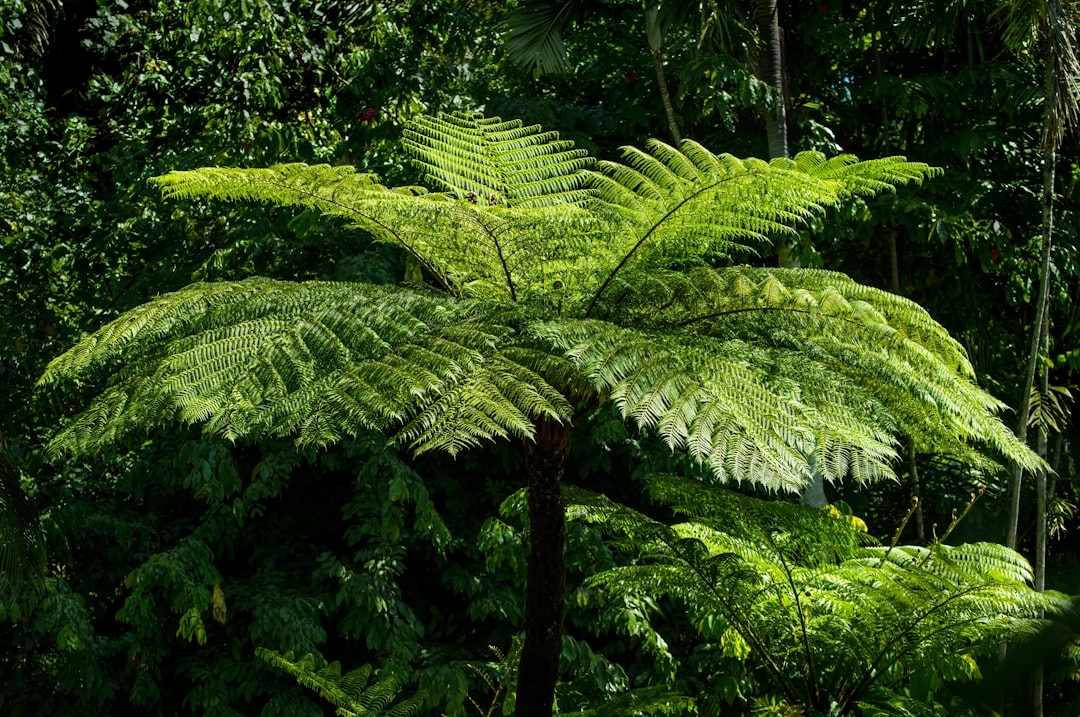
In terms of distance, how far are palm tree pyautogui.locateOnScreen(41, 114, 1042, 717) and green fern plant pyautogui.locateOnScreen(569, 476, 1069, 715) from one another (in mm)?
665

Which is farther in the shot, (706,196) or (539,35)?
(539,35)

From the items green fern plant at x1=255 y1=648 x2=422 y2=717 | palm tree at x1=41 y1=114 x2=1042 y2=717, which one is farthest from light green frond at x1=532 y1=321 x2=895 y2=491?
green fern plant at x1=255 y1=648 x2=422 y2=717

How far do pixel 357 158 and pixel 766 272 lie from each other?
12.2 feet

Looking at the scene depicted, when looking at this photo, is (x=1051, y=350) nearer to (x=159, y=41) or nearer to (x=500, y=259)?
(x=500, y=259)

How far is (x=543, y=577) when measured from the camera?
2.48 m

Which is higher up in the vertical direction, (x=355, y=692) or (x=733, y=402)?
(x=733, y=402)

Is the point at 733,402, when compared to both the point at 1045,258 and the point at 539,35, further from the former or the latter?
the point at 539,35

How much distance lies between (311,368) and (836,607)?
6.39 ft

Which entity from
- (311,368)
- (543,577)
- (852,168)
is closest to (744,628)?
(543,577)

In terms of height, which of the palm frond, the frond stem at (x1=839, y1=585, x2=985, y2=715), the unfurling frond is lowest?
the frond stem at (x1=839, y1=585, x2=985, y2=715)

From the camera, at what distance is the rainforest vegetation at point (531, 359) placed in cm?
217

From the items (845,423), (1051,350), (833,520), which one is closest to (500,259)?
(845,423)

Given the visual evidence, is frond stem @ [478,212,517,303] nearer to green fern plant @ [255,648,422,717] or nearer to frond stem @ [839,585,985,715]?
green fern plant @ [255,648,422,717]

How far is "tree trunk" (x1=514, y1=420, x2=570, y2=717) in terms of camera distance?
2467 millimetres
